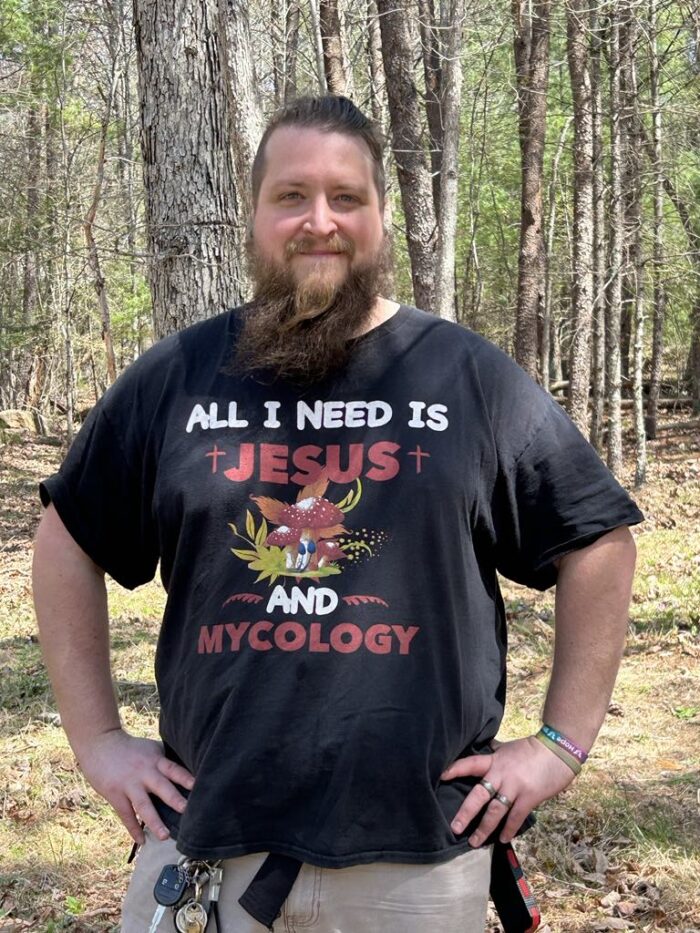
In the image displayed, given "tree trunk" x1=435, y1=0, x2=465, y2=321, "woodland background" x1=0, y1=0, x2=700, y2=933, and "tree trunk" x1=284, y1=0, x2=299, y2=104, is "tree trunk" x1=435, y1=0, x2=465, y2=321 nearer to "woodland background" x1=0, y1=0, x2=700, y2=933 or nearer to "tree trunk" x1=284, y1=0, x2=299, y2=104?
"woodland background" x1=0, y1=0, x2=700, y2=933

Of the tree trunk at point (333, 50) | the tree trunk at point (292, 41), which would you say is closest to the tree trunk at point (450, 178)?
the tree trunk at point (333, 50)

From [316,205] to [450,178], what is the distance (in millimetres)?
11008

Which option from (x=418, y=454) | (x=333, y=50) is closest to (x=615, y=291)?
(x=333, y=50)

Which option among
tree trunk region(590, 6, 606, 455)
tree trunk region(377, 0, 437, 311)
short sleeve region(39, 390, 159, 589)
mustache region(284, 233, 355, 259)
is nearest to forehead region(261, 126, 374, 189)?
mustache region(284, 233, 355, 259)

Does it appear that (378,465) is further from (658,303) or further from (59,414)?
(59,414)

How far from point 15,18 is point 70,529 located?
19.6 metres

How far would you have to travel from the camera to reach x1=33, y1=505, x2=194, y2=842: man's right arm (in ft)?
7.02

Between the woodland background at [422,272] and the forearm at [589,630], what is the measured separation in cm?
166

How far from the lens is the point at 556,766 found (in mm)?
2049

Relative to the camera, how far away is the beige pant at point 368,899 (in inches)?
75.3

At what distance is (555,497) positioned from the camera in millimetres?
2025

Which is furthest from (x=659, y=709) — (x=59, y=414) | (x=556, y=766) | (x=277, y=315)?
(x=59, y=414)

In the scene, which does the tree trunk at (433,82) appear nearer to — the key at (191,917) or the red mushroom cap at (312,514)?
the red mushroom cap at (312,514)

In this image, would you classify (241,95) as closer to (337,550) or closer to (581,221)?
(337,550)
